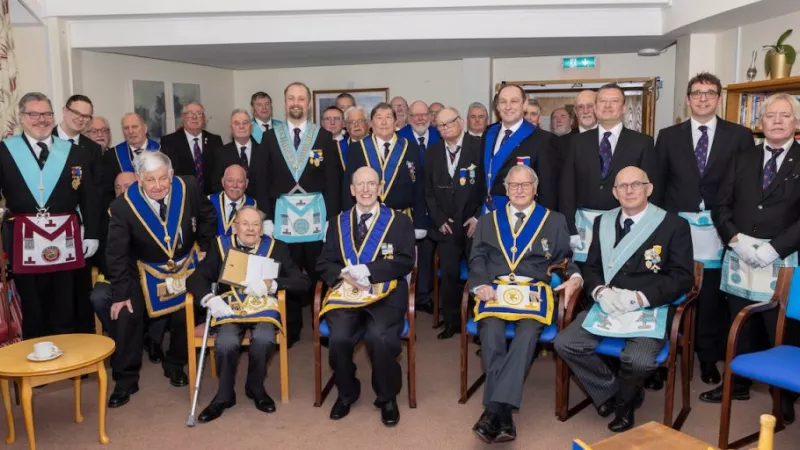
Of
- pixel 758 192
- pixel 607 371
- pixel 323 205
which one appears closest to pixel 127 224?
pixel 323 205

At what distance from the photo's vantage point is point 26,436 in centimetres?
345

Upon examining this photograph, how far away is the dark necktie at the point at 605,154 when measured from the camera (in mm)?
3984

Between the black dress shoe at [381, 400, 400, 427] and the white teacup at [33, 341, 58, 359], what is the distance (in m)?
1.59

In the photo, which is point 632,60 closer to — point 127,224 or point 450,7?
point 450,7

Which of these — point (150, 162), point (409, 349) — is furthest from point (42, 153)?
point (409, 349)

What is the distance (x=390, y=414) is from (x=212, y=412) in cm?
93

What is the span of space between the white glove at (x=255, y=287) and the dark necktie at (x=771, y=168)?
8.70 feet

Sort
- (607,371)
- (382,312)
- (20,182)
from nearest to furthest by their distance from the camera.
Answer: (607,371), (382,312), (20,182)

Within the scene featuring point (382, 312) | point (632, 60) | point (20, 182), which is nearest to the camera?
point (382, 312)

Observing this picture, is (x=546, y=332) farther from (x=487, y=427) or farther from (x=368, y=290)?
(x=368, y=290)

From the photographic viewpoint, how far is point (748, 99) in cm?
527

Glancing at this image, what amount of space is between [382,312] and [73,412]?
1754 mm

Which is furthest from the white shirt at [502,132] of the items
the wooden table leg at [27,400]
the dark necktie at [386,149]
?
the wooden table leg at [27,400]

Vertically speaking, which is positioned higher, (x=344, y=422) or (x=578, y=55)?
(x=578, y=55)
